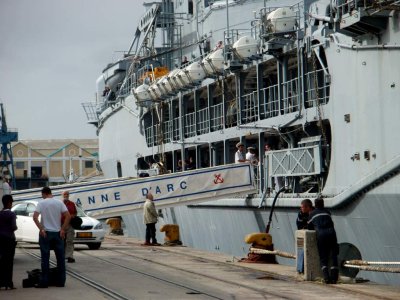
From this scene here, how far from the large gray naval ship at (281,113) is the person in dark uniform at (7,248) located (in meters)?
6.27

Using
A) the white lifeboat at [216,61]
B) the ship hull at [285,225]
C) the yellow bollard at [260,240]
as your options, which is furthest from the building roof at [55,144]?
the yellow bollard at [260,240]

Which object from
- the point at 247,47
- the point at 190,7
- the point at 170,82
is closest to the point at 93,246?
the point at 247,47

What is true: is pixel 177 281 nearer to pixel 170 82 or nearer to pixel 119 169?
pixel 170 82

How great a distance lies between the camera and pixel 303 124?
24.7 m

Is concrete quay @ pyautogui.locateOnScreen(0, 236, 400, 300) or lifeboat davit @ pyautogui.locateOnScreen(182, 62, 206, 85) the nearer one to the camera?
concrete quay @ pyautogui.locateOnScreen(0, 236, 400, 300)

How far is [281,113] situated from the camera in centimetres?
2795

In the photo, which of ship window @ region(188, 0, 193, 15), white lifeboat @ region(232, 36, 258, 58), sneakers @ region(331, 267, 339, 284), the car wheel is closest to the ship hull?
sneakers @ region(331, 267, 339, 284)

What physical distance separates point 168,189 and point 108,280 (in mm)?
13082

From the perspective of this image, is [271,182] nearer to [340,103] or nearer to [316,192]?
[316,192]

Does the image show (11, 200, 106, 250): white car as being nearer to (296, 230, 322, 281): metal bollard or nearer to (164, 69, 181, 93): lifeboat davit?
(164, 69, 181, 93): lifeboat davit

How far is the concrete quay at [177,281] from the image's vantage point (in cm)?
1571

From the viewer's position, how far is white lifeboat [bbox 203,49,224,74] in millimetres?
31188

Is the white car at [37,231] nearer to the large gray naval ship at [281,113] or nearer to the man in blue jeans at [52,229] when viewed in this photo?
the large gray naval ship at [281,113]

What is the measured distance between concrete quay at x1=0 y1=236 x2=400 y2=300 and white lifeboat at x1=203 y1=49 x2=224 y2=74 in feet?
23.8
